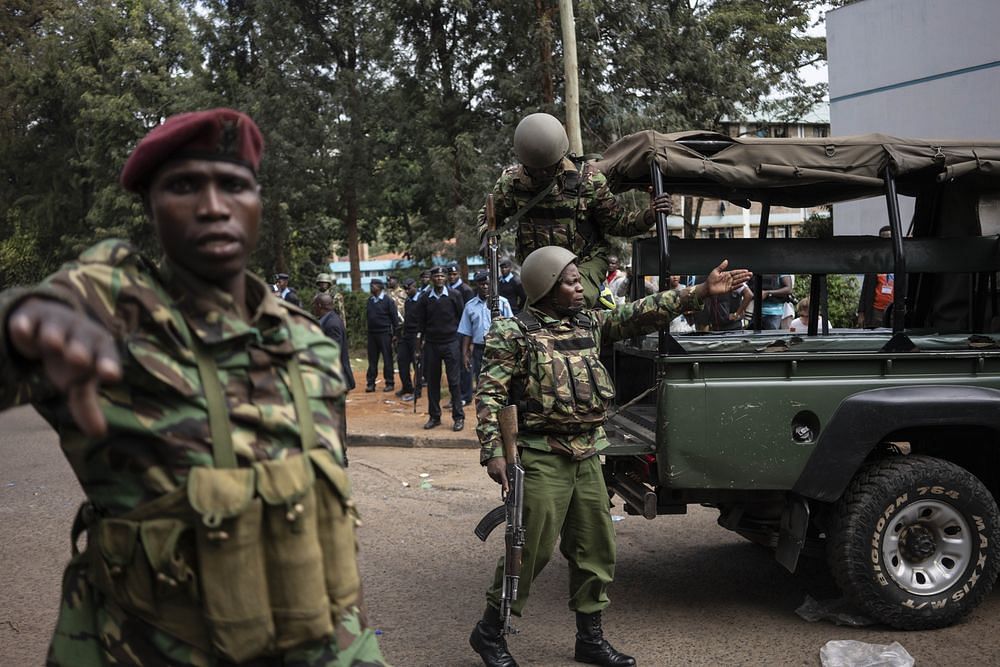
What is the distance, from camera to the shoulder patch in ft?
6.29

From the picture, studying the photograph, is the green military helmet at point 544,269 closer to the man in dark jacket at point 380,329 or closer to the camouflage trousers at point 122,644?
the camouflage trousers at point 122,644

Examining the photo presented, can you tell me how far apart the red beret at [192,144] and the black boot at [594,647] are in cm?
306

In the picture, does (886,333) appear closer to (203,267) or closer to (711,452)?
(711,452)

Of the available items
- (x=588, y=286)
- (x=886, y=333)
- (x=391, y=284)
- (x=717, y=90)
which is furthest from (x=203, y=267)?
(x=717, y=90)

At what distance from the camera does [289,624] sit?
1.94m

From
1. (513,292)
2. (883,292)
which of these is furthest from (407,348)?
(883,292)

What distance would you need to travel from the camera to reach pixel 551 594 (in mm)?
5648

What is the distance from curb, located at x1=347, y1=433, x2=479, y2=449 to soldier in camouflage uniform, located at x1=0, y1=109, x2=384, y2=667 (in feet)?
28.8

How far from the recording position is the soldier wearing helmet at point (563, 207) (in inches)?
215

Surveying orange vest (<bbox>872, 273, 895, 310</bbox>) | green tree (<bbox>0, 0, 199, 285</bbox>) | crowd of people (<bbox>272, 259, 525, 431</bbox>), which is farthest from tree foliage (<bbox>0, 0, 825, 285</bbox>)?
orange vest (<bbox>872, 273, 895, 310</bbox>)

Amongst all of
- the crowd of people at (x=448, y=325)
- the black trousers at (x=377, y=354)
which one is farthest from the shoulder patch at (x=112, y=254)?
the black trousers at (x=377, y=354)

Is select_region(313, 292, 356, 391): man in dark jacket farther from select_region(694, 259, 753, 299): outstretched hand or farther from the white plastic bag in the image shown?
the white plastic bag

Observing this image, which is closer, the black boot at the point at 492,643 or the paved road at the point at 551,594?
the black boot at the point at 492,643

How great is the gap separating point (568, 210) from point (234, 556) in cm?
395
